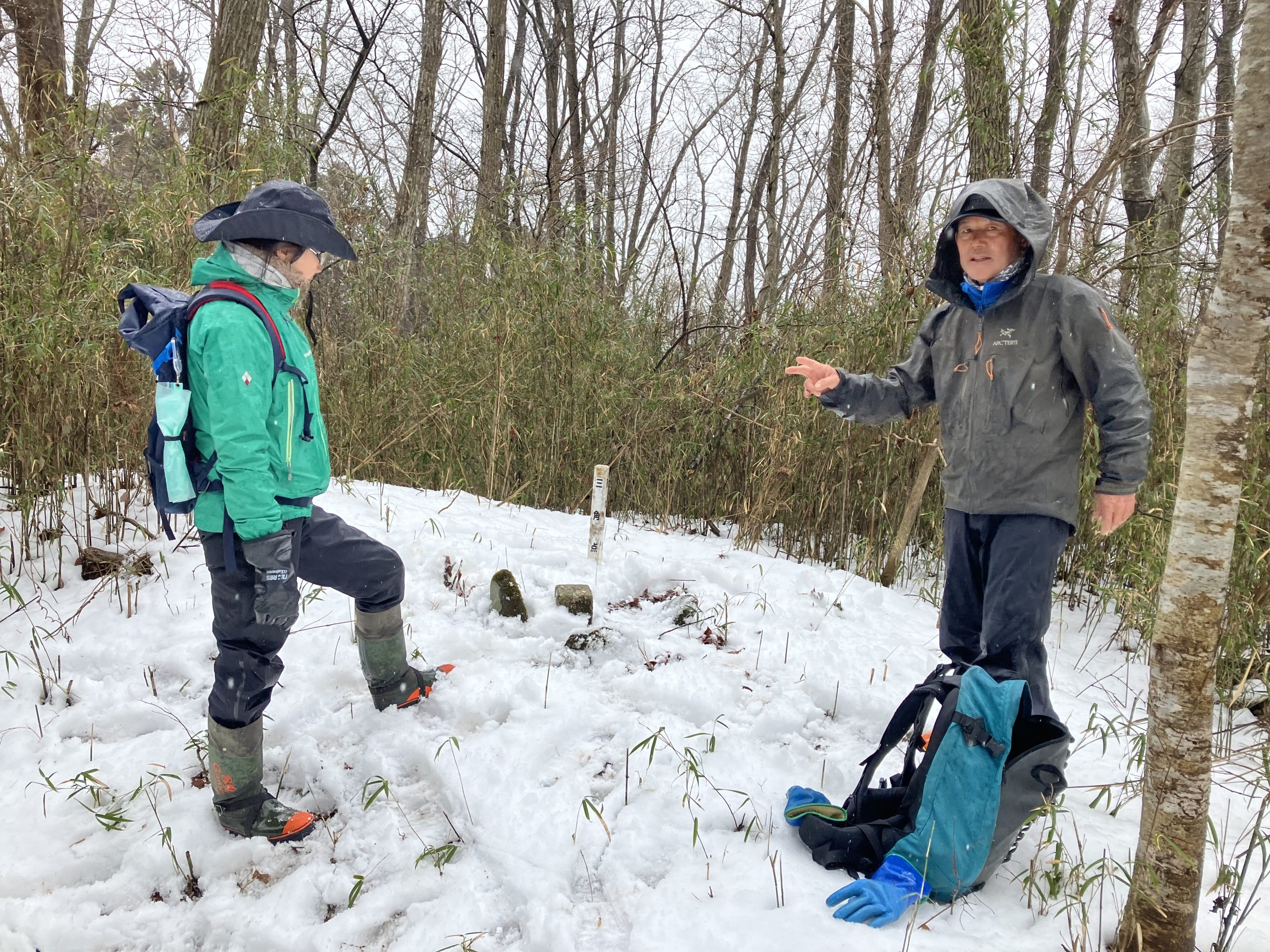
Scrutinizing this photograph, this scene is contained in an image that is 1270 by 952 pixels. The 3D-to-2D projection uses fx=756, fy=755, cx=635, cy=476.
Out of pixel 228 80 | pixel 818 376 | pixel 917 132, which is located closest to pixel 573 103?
pixel 917 132

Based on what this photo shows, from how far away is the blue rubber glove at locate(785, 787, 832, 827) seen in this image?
84.8 inches

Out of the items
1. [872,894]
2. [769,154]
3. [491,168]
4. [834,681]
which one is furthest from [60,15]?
[872,894]

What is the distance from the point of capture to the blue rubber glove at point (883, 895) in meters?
1.78

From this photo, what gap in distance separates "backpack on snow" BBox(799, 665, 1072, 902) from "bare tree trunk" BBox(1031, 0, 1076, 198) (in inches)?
111

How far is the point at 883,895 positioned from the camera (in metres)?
1.82

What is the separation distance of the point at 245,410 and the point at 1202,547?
225 centimetres

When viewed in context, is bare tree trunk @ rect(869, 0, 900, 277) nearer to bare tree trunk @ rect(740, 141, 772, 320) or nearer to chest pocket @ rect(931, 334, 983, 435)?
bare tree trunk @ rect(740, 141, 772, 320)

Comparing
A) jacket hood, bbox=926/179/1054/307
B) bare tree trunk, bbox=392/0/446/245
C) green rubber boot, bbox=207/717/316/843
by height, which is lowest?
green rubber boot, bbox=207/717/316/843

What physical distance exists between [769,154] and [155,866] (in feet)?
25.8

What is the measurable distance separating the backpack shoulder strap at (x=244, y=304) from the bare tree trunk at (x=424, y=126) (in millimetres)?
5387

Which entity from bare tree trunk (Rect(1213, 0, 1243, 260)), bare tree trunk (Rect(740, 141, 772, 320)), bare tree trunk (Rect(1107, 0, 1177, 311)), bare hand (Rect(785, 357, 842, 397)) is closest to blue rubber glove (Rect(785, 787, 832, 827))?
bare hand (Rect(785, 357, 842, 397))

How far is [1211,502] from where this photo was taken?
1.53 m

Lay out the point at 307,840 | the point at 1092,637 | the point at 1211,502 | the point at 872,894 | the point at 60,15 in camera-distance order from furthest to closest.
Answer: the point at 60,15 → the point at 1092,637 → the point at 307,840 → the point at 872,894 → the point at 1211,502

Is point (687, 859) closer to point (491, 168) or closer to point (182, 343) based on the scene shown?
point (182, 343)
